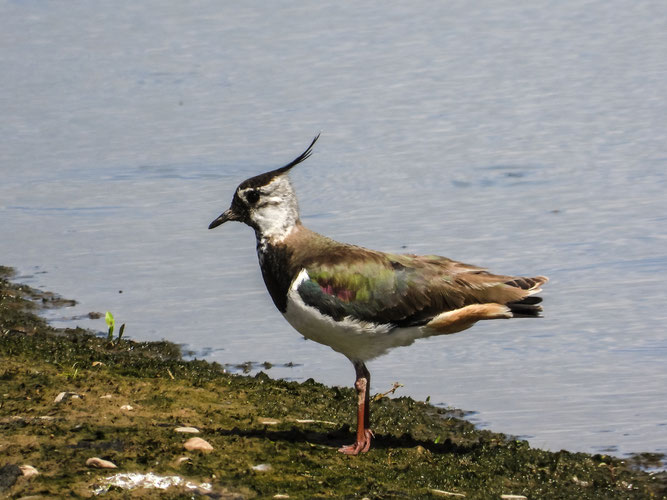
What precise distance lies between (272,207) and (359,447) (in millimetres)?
1778

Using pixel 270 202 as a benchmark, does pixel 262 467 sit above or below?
below

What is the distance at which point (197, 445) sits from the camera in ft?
25.2

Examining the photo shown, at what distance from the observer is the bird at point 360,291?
805 cm

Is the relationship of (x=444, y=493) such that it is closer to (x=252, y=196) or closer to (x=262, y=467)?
(x=262, y=467)

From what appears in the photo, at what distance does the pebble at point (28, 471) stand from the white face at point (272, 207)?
2304mm

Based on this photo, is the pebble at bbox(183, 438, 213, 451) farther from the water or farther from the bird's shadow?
the water

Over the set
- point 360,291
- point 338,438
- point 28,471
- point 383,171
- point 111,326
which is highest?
point 383,171

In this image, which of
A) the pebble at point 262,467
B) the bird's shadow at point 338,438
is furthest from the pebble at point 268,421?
the pebble at point 262,467

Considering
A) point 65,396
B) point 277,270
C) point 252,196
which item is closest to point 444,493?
point 277,270

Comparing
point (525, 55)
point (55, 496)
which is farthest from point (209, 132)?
point (55, 496)

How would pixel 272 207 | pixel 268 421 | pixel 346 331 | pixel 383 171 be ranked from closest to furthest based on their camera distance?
pixel 346 331 → pixel 272 207 → pixel 268 421 → pixel 383 171

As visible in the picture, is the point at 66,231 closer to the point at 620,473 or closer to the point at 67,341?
the point at 67,341

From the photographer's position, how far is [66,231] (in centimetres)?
1485

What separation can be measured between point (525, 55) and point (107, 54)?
7544 millimetres
